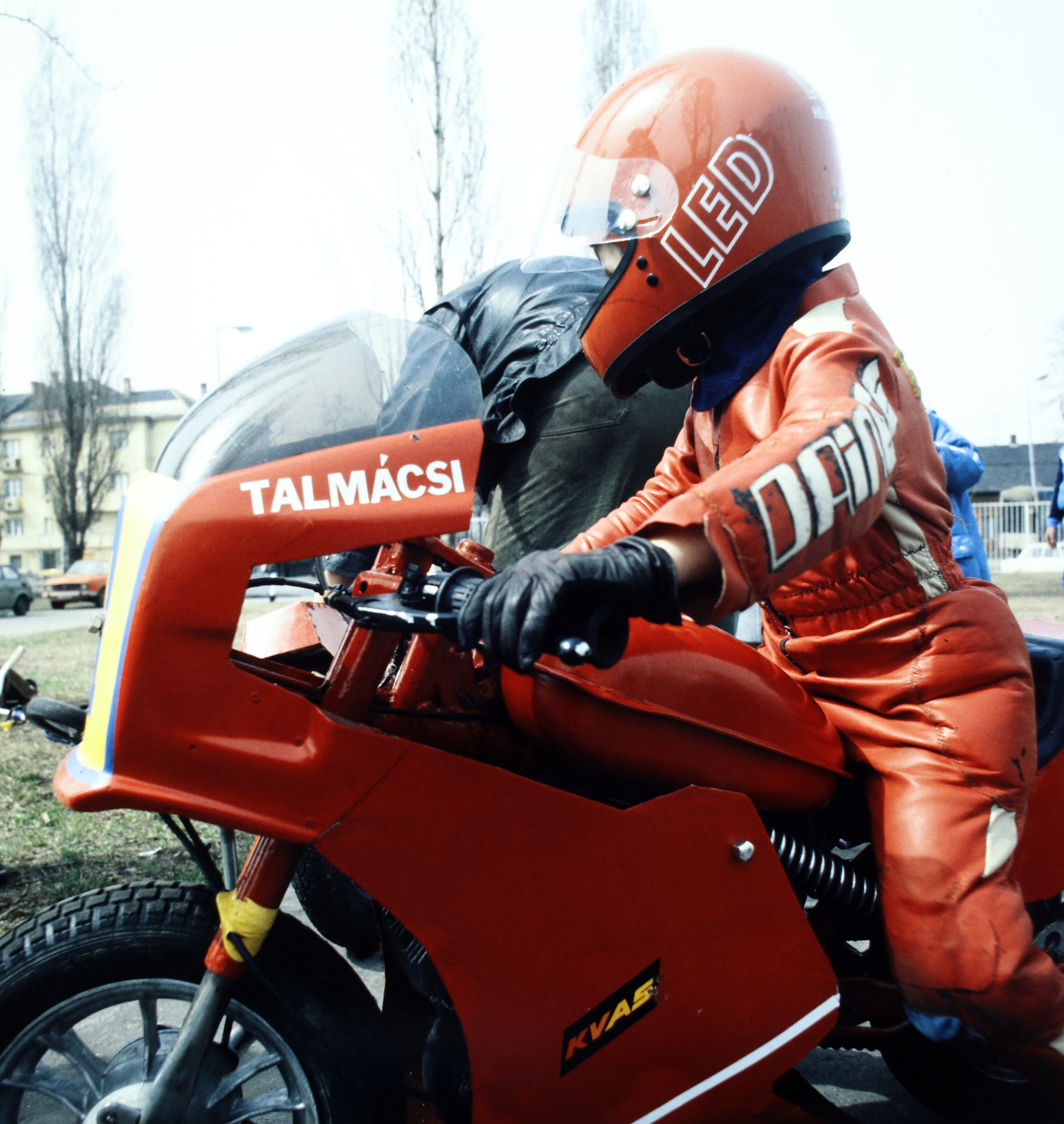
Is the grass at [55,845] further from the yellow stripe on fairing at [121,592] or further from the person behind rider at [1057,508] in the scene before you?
the person behind rider at [1057,508]

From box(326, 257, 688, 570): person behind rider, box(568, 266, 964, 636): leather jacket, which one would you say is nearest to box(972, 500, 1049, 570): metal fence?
box(326, 257, 688, 570): person behind rider

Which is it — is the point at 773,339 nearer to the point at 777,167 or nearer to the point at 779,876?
the point at 777,167

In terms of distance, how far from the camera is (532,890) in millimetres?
1288

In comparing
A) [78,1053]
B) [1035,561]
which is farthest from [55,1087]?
[1035,561]

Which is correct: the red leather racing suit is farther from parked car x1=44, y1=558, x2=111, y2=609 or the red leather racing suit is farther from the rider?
parked car x1=44, y1=558, x2=111, y2=609

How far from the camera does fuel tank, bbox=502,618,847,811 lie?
1.32 metres

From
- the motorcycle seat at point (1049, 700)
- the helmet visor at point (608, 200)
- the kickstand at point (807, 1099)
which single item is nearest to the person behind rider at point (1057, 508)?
the motorcycle seat at point (1049, 700)

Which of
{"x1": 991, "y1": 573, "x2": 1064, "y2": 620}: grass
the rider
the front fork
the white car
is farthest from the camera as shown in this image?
the white car

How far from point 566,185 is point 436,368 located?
57 cm

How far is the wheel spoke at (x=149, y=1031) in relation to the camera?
133 centimetres

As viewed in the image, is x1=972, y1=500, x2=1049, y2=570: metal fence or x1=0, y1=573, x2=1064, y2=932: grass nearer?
x1=0, y1=573, x2=1064, y2=932: grass

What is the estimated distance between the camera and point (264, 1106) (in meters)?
1.33

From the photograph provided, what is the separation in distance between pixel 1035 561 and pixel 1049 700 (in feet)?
77.5

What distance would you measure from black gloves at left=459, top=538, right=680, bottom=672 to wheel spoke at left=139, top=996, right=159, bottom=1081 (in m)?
0.79
